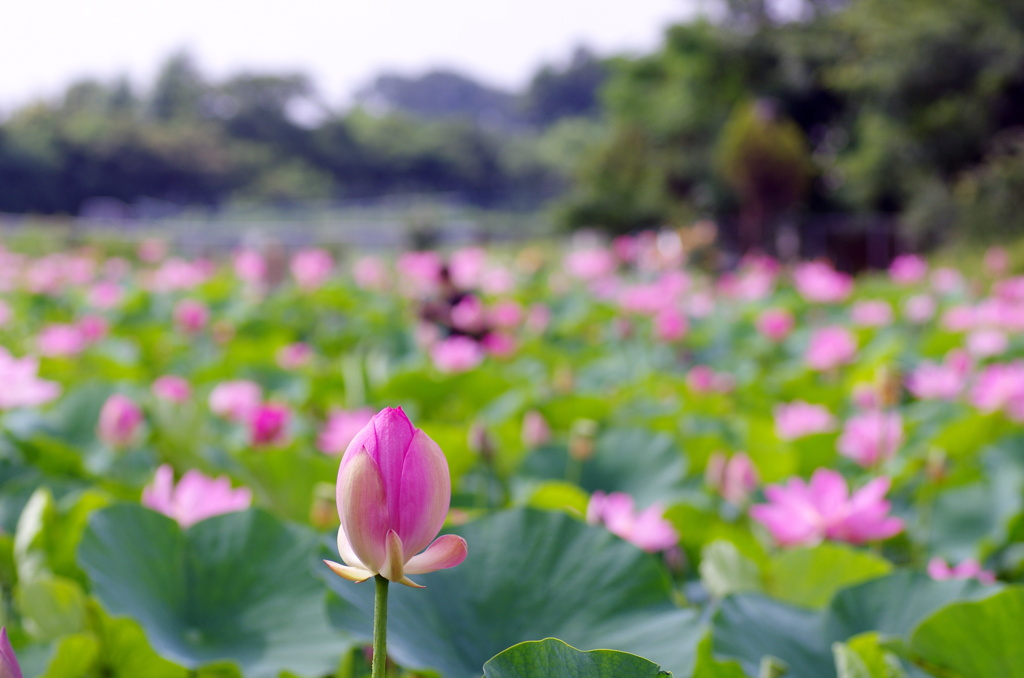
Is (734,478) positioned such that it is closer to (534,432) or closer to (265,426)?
(534,432)

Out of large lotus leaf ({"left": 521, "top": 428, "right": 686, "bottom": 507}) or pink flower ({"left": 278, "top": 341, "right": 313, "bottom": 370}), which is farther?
pink flower ({"left": 278, "top": 341, "right": 313, "bottom": 370})

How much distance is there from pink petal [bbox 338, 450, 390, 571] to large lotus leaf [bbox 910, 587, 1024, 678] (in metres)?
0.33

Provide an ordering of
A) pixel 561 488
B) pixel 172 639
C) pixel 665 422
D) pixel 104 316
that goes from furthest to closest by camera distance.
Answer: pixel 104 316
pixel 665 422
pixel 561 488
pixel 172 639

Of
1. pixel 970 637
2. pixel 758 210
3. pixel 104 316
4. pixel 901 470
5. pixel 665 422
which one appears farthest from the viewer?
pixel 758 210

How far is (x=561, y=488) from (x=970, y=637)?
1.35 ft

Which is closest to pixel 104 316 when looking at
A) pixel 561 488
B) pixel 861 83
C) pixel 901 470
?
pixel 561 488

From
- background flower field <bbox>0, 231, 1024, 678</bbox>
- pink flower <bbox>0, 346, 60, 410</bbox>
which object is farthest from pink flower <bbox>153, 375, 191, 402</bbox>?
pink flower <bbox>0, 346, 60, 410</bbox>

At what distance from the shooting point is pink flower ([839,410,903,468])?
1091 millimetres

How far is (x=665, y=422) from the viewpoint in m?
1.25

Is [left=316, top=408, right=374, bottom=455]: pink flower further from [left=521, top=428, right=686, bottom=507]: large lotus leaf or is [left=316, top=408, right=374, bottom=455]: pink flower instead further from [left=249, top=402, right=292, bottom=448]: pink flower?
[left=521, top=428, right=686, bottom=507]: large lotus leaf

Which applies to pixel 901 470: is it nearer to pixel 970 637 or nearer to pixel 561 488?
pixel 561 488

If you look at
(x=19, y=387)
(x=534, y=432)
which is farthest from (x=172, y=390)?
(x=534, y=432)

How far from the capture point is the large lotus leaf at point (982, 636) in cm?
48

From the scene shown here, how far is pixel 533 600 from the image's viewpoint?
55 cm
